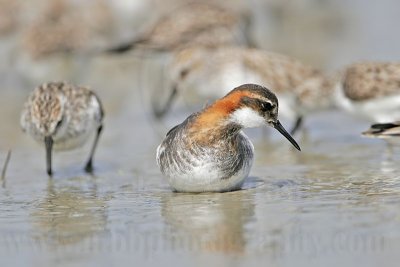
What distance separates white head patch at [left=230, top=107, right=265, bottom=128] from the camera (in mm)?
8492

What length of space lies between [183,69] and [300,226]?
338 inches

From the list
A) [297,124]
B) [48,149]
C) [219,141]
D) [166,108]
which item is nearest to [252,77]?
[297,124]

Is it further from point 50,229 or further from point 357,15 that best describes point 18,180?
point 357,15

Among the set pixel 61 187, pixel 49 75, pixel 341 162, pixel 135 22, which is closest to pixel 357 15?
pixel 135 22

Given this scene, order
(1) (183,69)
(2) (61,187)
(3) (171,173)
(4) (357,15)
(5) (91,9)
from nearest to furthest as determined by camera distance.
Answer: (3) (171,173) < (2) (61,187) < (1) (183,69) < (5) (91,9) < (4) (357,15)

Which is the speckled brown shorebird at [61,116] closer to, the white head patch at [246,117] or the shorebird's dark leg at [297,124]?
the white head patch at [246,117]

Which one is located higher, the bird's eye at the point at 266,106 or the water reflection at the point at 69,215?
the bird's eye at the point at 266,106

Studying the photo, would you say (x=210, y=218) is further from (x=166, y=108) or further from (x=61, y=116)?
(x=166, y=108)

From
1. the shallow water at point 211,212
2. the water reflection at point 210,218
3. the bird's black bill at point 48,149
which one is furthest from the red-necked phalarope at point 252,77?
the water reflection at point 210,218

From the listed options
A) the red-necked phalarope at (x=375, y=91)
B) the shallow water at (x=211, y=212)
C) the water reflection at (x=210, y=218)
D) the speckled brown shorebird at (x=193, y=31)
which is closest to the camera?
the shallow water at (x=211, y=212)

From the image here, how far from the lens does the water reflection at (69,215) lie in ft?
23.7

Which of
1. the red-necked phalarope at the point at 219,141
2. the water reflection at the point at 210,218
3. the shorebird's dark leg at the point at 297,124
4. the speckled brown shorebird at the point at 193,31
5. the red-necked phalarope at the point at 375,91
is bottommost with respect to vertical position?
the water reflection at the point at 210,218

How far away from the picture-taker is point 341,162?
10734mm

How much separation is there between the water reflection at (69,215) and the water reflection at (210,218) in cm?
59
